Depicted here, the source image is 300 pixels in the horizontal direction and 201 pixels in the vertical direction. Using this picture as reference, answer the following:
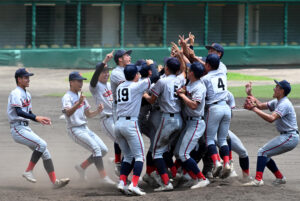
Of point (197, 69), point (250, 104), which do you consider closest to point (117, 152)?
point (197, 69)

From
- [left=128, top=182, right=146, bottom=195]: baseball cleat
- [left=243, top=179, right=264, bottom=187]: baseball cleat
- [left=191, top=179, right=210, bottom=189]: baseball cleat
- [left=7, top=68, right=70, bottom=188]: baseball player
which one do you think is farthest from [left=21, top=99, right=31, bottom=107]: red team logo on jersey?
[left=243, top=179, right=264, bottom=187]: baseball cleat

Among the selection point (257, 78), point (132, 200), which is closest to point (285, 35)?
point (257, 78)

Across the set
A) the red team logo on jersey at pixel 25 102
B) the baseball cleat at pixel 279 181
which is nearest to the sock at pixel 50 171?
the red team logo on jersey at pixel 25 102

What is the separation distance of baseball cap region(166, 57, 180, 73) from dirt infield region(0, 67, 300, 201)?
5.75 feet

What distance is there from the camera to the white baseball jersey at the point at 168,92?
868 cm

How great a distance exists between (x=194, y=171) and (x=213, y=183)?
0.56m

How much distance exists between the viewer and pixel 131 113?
849 cm

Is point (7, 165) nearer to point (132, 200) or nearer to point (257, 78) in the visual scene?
point (132, 200)

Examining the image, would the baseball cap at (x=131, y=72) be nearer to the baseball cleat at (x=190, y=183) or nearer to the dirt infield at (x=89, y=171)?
the dirt infield at (x=89, y=171)

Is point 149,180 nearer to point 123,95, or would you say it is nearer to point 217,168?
point 217,168

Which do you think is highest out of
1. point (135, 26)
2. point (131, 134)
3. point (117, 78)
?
point (135, 26)

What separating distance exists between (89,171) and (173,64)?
2.77m

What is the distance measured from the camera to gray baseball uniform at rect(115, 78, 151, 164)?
27.8 feet

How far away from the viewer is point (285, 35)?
28031 mm
